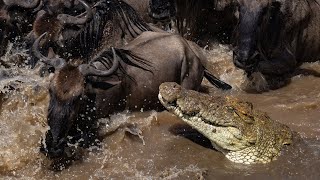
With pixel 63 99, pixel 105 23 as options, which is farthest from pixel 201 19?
pixel 63 99

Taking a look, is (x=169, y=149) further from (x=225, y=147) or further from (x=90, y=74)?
(x=90, y=74)

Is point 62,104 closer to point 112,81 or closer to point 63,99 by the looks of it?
point 63,99

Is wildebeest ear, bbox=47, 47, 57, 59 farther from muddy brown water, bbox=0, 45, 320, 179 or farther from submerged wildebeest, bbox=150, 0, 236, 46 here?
submerged wildebeest, bbox=150, 0, 236, 46

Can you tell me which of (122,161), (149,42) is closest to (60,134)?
(122,161)

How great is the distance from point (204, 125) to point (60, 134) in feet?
5.05

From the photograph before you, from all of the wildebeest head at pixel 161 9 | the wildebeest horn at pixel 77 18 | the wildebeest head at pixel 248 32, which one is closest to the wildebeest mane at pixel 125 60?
the wildebeest horn at pixel 77 18

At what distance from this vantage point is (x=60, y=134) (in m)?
6.34

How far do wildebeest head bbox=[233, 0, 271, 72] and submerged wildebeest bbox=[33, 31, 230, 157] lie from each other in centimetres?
63

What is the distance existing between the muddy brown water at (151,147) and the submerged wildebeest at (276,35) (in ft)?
2.07

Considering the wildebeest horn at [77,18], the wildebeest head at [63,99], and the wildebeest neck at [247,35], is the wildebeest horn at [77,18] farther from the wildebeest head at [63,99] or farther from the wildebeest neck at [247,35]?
the wildebeest neck at [247,35]

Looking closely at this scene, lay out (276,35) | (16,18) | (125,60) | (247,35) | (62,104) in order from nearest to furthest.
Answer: (62,104), (125,60), (247,35), (276,35), (16,18)

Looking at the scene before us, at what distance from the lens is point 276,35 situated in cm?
920

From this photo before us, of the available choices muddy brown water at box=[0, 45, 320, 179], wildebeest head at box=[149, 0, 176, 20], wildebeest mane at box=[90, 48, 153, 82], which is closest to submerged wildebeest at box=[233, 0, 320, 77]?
muddy brown water at box=[0, 45, 320, 179]

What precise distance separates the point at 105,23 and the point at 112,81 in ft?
5.82
